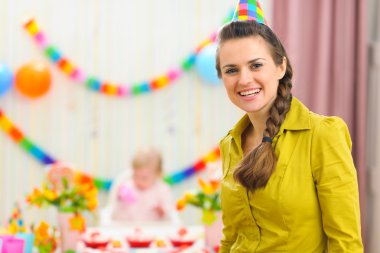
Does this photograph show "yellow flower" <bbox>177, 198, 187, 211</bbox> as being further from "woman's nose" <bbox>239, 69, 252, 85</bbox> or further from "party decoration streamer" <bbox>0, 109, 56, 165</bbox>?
"party decoration streamer" <bbox>0, 109, 56, 165</bbox>

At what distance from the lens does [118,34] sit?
4438 mm

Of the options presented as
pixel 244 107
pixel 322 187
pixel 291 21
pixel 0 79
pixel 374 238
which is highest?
pixel 291 21

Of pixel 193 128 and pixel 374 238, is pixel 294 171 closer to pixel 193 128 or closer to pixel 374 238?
pixel 374 238

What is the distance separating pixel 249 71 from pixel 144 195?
2663mm

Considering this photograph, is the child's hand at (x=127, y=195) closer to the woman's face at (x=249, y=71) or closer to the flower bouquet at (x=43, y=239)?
the flower bouquet at (x=43, y=239)

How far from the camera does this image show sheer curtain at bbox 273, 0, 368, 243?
11.0 ft

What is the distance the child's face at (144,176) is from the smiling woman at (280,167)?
248 centimetres

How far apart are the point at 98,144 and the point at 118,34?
813mm

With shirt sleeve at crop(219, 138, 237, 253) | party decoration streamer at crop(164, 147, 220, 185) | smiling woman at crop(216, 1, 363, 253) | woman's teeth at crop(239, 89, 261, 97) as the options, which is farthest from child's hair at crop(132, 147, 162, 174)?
woman's teeth at crop(239, 89, 261, 97)

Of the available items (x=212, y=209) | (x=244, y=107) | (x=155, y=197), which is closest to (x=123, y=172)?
(x=155, y=197)

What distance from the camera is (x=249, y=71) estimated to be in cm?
138

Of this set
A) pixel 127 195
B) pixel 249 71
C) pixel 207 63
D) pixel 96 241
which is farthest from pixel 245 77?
pixel 207 63

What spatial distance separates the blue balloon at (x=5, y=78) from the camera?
A: 165 inches

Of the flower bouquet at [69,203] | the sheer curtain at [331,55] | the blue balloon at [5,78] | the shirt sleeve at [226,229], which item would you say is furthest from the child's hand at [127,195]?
the shirt sleeve at [226,229]
